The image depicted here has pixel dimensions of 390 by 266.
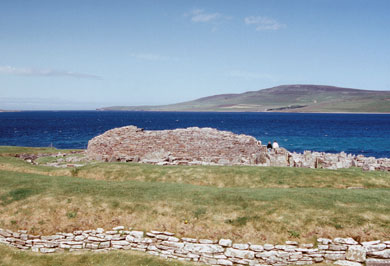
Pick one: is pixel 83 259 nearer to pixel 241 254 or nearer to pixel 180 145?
pixel 241 254

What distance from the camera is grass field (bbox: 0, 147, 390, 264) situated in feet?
45.2

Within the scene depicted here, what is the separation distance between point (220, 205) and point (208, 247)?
286cm

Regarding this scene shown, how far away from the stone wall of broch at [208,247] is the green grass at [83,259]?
30 centimetres

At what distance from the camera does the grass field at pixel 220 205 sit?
13781 mm

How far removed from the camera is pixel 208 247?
13.3 metres

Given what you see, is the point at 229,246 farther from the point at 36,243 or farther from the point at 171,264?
the point at 36,243

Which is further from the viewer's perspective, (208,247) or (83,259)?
(83,259)

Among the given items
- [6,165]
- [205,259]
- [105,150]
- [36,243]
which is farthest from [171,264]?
[105,150]

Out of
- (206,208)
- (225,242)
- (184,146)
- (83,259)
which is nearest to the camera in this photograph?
(225,242)

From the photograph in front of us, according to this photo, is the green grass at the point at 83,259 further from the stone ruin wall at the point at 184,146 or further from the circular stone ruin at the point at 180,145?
the circular stone ruin at the point at 180,145

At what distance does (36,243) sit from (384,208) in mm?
17643

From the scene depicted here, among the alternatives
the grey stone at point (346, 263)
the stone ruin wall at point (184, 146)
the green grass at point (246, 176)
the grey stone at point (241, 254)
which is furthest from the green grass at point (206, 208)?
the stone ruin wall at point (184, 146)

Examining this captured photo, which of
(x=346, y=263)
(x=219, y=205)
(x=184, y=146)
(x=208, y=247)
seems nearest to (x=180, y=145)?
(x=184, y=146)

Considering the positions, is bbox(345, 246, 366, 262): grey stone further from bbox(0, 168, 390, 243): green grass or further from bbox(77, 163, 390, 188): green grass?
bbox(77, 163, 390, 188): green grass
